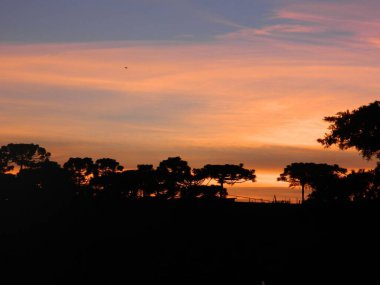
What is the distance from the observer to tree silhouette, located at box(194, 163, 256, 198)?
9838 cm

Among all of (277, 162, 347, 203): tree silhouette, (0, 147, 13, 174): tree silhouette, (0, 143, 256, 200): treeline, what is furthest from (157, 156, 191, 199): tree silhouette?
(0, 147, 13, 174): tree silhouette

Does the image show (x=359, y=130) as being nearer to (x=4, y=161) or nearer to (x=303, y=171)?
(x=303, y=171)

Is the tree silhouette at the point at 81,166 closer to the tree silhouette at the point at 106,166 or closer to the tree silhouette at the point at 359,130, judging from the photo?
the tree silhouette at the point at 106,166

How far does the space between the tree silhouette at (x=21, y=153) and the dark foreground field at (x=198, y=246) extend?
60235 millimetres

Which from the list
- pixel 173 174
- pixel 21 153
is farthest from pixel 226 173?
pixel 21 153

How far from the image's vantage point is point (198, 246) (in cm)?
4803

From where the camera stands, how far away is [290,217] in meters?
52.6

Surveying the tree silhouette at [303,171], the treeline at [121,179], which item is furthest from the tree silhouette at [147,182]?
the tree silhouette at [303,171]

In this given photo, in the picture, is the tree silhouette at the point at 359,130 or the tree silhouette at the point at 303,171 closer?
the tree silhouette at the point at 359,130

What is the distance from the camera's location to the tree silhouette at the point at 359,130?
4662 centimetres

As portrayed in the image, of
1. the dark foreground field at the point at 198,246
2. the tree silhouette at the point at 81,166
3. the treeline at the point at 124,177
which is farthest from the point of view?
the tree silhouette at the point at 81,166

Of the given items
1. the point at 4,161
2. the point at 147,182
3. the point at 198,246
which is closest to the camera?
the point at 198,246

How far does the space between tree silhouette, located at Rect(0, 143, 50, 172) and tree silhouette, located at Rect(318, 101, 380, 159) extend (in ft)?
285

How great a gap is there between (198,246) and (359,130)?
656 inches
